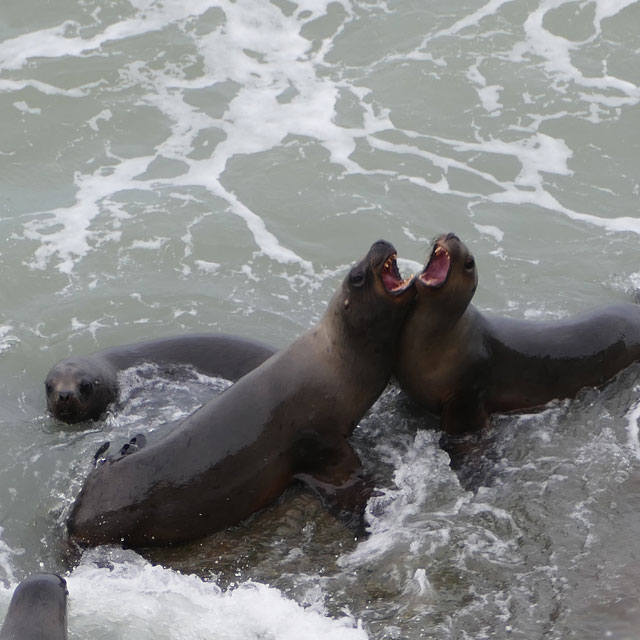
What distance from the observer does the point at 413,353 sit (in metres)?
8.16

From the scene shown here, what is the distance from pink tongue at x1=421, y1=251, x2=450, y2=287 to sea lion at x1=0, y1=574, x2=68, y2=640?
3.43 metres

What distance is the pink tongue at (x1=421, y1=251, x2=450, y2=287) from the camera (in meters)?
7.96

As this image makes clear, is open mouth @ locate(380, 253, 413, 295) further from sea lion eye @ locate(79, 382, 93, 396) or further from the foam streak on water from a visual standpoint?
sea lion eye @ locate(79, 382, 93, 396)

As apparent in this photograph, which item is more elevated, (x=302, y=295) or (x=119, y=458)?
(x=119, y=458)

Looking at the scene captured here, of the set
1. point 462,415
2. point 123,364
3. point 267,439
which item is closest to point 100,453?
point 267,439

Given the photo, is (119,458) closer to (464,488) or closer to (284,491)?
(284,491)

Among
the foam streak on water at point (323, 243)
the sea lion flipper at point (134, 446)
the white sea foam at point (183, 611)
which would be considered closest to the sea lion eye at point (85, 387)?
the foam streak on water at point (323, 243)

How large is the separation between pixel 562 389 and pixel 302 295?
11.1 feet

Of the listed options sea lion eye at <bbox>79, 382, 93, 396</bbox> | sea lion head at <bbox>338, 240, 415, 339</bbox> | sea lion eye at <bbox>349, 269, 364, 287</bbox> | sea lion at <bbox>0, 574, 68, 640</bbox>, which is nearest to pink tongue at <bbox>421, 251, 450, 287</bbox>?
sea lion head at <bbox>338, 240, 415, 339</bbox>

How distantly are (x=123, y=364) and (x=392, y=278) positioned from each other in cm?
325

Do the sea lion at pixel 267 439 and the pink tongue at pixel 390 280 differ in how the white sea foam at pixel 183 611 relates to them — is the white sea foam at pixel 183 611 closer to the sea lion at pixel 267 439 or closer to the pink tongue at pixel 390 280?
the sea lion at pixel 267 439

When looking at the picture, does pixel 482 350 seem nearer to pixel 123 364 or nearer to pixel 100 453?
pixel 100 453

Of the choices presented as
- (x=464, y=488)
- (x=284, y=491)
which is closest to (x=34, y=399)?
(x=284, y=491)

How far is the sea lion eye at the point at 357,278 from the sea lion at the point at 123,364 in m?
2.20
